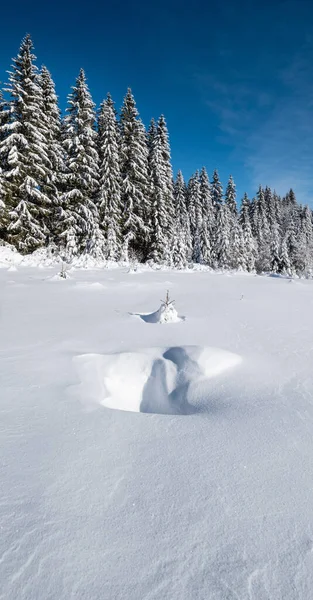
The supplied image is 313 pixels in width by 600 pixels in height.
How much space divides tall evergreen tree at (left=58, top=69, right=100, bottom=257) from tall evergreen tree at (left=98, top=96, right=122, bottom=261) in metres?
0.99

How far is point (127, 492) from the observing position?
162cm

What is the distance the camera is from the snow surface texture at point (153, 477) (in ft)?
4.00

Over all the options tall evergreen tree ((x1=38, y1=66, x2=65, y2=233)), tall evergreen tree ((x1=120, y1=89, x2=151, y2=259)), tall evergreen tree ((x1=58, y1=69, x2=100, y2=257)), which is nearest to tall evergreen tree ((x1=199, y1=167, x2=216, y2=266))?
tall evergreen tree ((x1=120, y1=89, x2=151, y2=259))

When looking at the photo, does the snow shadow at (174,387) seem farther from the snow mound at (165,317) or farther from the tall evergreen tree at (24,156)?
the tall evergreen tree at (24,156)

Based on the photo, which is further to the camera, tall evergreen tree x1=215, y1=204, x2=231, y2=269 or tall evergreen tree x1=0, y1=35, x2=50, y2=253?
tall evergreen tree x1=215, y1=204, x2=231, y2=269

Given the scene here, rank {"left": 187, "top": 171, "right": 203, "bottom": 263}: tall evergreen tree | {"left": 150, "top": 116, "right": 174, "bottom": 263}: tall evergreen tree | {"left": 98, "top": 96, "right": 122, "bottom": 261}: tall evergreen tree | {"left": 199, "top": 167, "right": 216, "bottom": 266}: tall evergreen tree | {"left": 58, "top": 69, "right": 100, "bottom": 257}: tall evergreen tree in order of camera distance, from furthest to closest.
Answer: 1. {"left": 187, "top": 171, "right": 203, "bottom": 263}: tall evergreen tree
2. {"left": 199, "top": 167, "right": 216, "bottom": 266}: tall evergreen tree
3. {"left": 150, "top": 116, "right": 174, "bottom": 263}: tall evergreen tree
4. {"left": 98, "top": 96, "right": 122, "bottom": 261}: tall evergreen tree
5. {"left": 58, "top": 69, "right": 100, "bottom": 257}: tall evergreen tree

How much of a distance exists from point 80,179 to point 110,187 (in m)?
2.38

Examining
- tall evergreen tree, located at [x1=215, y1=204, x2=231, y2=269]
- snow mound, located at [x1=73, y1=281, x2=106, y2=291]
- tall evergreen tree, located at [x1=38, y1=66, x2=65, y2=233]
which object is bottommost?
snow mound, located at [x1=73, y1=281, x2=106, y2=291]

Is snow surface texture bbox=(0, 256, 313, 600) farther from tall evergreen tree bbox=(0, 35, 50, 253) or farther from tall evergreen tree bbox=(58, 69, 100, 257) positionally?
tall evergreen tree bbox=(58, 69, 100, 257)

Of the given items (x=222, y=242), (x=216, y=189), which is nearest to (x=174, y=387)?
(x=222, y=242)

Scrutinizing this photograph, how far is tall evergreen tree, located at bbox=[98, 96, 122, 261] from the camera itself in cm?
1928

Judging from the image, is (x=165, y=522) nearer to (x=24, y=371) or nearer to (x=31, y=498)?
(x=31, y=498)

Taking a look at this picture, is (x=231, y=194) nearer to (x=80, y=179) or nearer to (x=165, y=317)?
(x=80, y=179)

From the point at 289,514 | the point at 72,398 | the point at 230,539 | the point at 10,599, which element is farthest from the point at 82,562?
the point at 72,398
